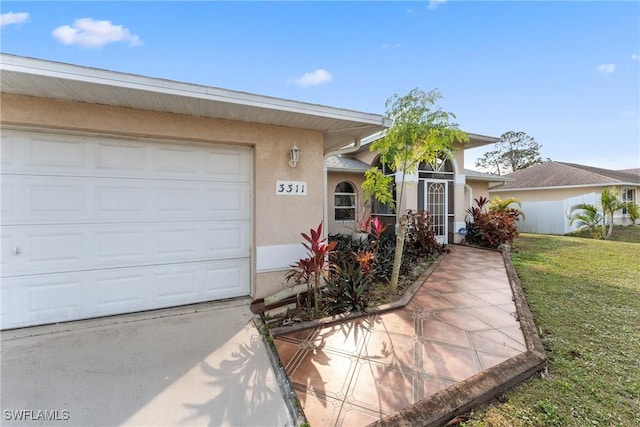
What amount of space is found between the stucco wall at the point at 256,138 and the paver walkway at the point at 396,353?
202 centimetres

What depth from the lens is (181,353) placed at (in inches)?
138

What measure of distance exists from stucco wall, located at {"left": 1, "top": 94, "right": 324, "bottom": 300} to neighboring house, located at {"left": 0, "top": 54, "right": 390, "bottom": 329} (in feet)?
0.06

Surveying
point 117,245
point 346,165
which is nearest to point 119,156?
point 117,245

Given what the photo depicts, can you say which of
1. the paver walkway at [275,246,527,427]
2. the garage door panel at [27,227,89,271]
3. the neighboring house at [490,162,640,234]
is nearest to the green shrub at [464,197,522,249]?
the neighboring house at [490,162,640,234]

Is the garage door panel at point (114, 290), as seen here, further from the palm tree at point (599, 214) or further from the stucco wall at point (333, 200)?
the palm tree at point (599, 214)

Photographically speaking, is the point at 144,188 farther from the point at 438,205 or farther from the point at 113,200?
the point at 438,205

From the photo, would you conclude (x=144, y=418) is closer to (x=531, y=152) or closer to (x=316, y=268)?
(x=316, y=268)

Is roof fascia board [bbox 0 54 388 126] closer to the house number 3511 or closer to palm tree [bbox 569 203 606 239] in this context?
the house number 3511

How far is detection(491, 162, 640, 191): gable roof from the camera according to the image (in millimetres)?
18516

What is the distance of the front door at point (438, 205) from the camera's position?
1069 centimetres

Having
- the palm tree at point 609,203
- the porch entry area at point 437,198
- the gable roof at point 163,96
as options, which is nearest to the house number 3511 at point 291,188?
the gable roof at point 163,96

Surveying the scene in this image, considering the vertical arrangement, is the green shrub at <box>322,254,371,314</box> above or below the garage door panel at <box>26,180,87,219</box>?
below

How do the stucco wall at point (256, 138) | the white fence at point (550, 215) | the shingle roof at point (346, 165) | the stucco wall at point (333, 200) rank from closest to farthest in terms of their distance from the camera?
the stucco wall at point (256, 138)
the shingle roof at point (346, 165)
the stucco wall at point (333, 200)
the white fence at point (550, 215)

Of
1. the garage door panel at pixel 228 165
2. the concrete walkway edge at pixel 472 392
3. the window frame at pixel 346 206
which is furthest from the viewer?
the window frame at pixel 346 206
